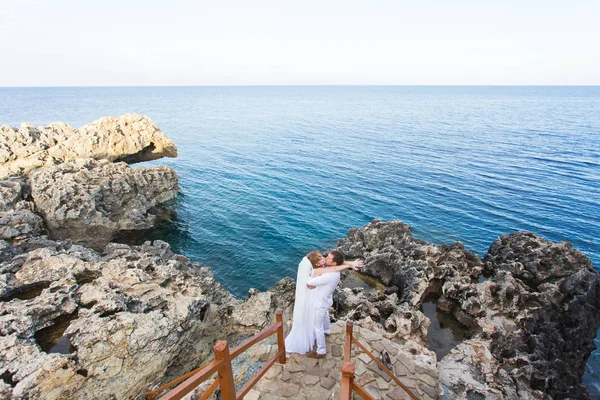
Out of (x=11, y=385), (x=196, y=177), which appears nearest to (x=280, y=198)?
(x=196, y=177)

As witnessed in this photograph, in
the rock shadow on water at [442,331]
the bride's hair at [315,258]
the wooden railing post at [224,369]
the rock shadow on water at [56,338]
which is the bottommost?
the rock shadow on water at [442,331]

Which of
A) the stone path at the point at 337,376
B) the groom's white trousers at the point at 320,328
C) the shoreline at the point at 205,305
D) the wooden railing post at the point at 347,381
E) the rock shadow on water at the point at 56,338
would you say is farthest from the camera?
the rock shadow on water at the point at 56,338

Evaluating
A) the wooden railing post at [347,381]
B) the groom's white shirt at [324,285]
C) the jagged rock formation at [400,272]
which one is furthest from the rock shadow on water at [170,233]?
the wooden railing post at [347,381]

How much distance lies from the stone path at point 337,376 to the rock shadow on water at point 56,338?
25.5 feet

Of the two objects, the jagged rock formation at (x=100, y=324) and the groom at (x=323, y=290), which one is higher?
the groom at (x=323, y=290)

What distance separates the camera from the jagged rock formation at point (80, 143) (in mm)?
28922

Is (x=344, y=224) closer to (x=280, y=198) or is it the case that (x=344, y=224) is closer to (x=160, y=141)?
(x=280, y=198)

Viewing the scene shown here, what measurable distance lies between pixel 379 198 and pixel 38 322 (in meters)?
29.6

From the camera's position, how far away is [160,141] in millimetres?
Result: 37594

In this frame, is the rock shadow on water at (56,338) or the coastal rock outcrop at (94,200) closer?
the rock shadow on water at (56,338)

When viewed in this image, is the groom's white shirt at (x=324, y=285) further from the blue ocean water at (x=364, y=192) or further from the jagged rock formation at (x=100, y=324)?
the blue ocean water at (x=364, y=192)

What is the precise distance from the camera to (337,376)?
8.48m

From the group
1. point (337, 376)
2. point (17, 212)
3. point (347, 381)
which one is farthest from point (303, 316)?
point (17, 212)

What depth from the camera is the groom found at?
764 centimetres
